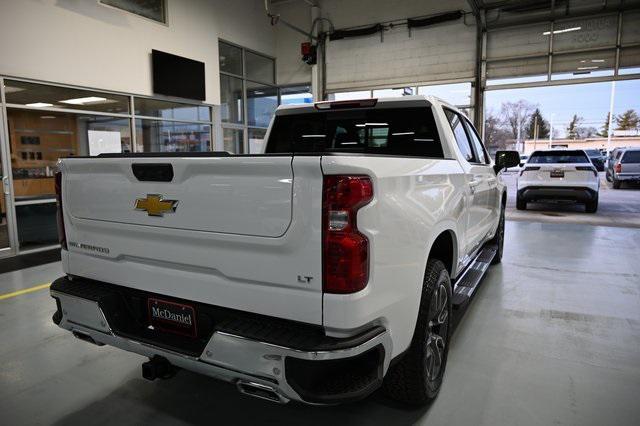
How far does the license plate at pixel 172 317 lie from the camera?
1864mm

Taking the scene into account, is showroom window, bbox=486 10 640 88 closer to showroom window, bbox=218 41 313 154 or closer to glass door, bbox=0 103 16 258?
showroom window, bbox=218 41 313 154

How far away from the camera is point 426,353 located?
2.19 meters

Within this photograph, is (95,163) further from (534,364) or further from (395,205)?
(534,364)


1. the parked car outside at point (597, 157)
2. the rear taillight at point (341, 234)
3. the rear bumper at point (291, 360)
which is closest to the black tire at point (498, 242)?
the rear bumper at point (291, 360)

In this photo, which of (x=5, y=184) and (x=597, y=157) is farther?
(x=597, y=157)

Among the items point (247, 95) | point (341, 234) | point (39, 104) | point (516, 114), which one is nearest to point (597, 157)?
point (516, 114)

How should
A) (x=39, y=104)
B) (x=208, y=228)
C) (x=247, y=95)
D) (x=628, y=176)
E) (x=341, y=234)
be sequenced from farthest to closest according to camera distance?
1. (x=628, y=176)
2. (x=247, y=95)
3. (x=39, y=104)
4. (x=208, y=228)
5. (x=341, y=234)

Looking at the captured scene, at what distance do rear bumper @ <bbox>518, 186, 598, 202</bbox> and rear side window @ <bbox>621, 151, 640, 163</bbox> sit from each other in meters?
6.76

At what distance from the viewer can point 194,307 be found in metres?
1.84

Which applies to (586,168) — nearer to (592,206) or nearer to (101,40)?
(592,206)

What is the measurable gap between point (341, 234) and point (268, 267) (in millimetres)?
317

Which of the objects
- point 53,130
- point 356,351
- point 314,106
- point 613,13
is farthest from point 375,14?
point 356,351

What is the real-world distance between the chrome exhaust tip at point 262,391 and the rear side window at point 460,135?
2.28 meters

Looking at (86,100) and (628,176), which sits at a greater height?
(86,100)
